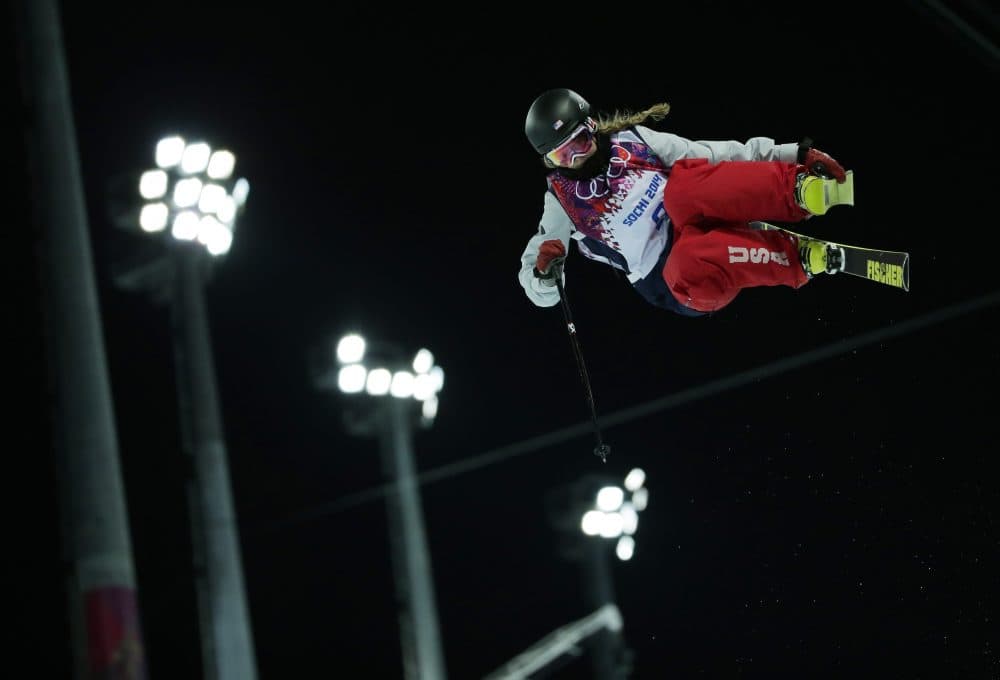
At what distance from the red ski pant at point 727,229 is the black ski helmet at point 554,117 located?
559 millimetres

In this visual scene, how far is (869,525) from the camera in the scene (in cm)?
762

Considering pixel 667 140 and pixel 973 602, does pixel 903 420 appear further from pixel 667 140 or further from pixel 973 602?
pixel 667 140

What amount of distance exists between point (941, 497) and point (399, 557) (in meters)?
6.58

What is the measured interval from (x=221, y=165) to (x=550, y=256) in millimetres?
8318

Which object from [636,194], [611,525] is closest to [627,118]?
[636,194]

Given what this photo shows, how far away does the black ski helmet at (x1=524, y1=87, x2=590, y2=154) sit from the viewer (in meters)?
5.95

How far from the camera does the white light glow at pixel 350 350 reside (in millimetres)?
15078

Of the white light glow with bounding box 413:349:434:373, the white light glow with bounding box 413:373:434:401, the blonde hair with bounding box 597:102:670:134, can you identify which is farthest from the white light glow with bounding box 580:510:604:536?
the blonde hair with bounding box 597:102:670:134

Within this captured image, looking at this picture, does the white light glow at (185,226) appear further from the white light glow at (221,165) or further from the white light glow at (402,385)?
the white light glow at (402,385)

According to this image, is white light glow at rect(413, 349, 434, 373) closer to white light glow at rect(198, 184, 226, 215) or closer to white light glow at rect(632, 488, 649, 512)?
white light glow at rect(198, 184, 226, 215)

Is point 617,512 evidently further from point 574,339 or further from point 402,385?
point 574,339

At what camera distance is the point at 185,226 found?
1267 cm

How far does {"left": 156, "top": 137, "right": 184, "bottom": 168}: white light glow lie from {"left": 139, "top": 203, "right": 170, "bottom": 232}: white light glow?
93cm

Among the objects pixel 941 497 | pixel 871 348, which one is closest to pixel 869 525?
pixel 941 497
